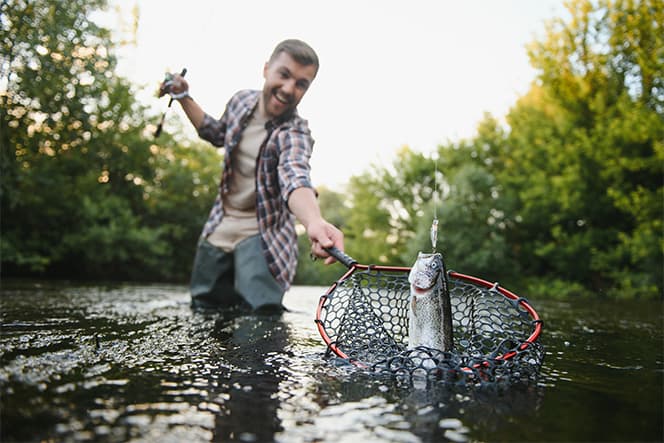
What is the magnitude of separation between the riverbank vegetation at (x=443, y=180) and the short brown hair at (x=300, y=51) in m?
3.87

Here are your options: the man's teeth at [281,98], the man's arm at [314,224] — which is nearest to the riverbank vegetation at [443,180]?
the man's teeth at [281,98]

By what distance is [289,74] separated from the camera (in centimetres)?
349

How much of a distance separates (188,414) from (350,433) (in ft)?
1.29

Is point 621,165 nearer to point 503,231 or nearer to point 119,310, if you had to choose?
point 503,231

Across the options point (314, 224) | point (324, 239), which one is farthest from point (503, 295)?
point (314, 224)

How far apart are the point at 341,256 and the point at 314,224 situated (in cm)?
32

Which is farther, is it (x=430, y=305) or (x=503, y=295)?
(x=503, y=295)

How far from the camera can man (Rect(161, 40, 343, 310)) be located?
11.5ft

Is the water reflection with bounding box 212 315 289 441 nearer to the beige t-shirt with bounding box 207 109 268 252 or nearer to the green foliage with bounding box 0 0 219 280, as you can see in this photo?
the beige t-shirt with bounding box 207 109 268 252

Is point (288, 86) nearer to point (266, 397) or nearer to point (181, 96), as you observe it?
point (181, 96)

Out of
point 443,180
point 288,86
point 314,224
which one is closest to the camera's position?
point 314,224

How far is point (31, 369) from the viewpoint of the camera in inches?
63.7

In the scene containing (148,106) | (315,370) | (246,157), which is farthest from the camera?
(148,106)

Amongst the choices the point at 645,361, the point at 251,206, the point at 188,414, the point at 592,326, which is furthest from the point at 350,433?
the point at 592,326
